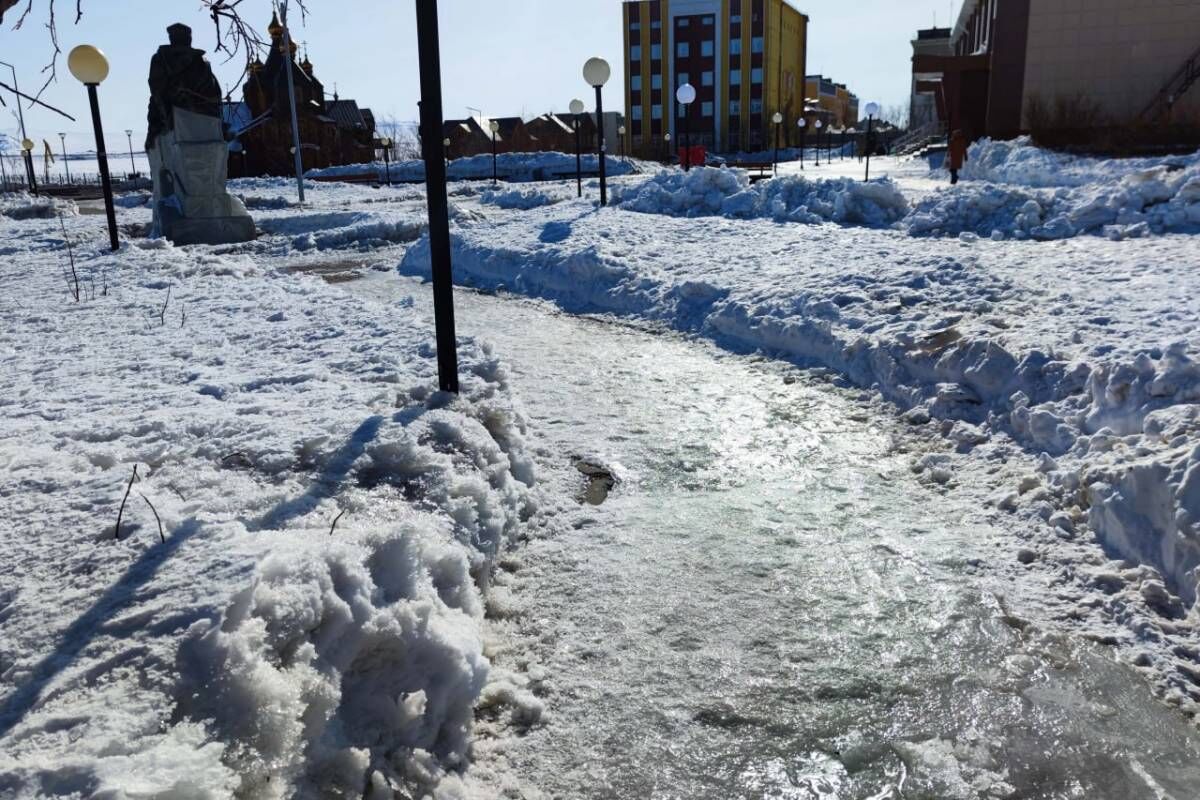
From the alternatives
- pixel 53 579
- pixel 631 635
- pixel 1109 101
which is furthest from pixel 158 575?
pixel 1109 101

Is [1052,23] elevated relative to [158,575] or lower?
elevated

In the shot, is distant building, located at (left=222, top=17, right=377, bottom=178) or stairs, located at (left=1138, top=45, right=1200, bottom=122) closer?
stairs, located at (left=1138, top=45, right=1200, bottom=122)

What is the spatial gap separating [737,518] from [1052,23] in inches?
1078

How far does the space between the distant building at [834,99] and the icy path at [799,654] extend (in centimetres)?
9158

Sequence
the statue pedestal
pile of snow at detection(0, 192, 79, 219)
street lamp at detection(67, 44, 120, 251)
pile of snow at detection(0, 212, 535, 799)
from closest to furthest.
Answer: pile of snow at detection(0, 212, 535, 799)
street lamp at detection(67, 44, 120, 251)
the statue pedestal
pile of snow at detection(0, 192, 79, 219)

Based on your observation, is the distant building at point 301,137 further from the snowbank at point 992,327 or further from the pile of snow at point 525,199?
the snowbank at point 992,327

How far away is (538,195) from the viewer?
23297 millimetres

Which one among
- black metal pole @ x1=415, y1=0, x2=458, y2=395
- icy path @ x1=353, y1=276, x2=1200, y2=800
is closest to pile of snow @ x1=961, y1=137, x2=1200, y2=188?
icy path @ x1=353, y1=276, x2=1200, y2=800

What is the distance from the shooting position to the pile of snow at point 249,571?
2.14 meters

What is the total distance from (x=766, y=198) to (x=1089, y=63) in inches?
674

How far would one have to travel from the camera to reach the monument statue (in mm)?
16781

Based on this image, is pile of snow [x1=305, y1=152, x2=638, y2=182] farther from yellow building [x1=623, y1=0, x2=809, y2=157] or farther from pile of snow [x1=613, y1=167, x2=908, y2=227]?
yellow building [x1=623, y1=0, x2=809, y2=157]

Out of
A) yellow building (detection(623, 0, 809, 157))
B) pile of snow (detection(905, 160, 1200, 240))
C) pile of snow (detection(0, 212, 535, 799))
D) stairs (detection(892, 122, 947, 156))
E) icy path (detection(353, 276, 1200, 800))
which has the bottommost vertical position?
icy path (detection(353, 276, 1200, 800))

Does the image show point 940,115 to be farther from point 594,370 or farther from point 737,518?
point 737,518
